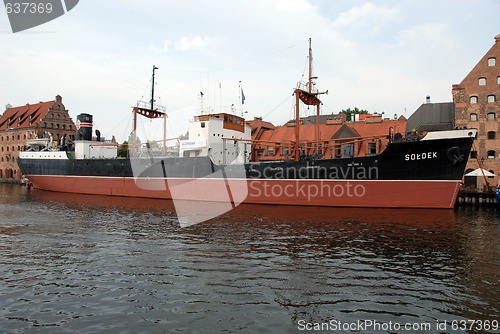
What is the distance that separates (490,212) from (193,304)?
24.6 metres

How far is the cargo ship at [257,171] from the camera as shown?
22.4m

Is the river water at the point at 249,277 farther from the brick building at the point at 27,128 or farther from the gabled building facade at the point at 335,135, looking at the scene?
the brick building at the point at 27,128

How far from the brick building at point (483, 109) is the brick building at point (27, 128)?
6199cm

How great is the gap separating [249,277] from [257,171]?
666 inches

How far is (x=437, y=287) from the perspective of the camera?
30.1ft

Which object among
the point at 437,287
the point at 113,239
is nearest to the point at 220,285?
the point at 437,287

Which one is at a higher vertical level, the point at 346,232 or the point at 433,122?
the point at 433,122

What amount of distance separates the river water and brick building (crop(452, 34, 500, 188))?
20.3 metres

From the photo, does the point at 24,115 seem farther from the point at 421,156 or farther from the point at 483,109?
the point at 483,109

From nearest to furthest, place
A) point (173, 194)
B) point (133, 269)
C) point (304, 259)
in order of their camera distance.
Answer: point (133, 269) < point (304, 259) < point (173, 194)

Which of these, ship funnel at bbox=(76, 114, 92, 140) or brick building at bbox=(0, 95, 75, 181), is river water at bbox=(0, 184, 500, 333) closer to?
ship funnel at bbox=(76, 114, 92, 140)

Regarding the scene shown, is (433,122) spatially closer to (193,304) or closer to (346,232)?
(346,232)

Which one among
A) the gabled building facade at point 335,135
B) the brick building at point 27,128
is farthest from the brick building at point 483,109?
the brick building at point 27,128

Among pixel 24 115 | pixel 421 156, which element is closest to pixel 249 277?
pixel 421 156
